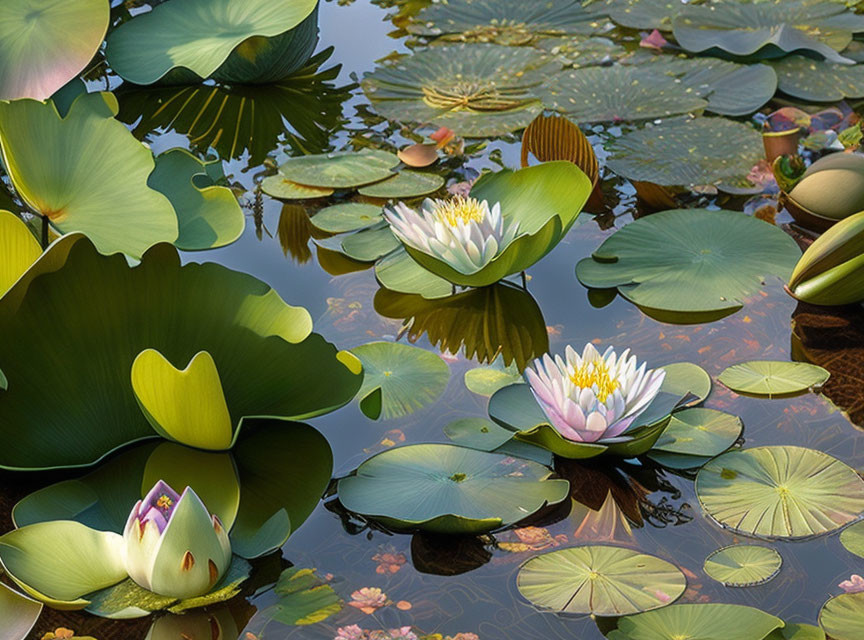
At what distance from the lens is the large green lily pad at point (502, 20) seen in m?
3.85

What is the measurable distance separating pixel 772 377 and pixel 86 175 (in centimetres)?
144

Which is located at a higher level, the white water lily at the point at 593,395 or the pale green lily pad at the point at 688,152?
the pale green lily pad at the point at 688,152

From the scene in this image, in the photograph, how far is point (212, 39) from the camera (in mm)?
3316

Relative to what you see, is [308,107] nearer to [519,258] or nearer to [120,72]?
[120,72]

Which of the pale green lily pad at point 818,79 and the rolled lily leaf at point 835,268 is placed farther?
the pale green lily pad at point 818,79

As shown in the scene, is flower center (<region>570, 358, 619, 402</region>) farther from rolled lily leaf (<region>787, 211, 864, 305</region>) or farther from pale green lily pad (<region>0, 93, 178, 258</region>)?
pale green lily pad (<region>0, 93, 178, 258</region>)

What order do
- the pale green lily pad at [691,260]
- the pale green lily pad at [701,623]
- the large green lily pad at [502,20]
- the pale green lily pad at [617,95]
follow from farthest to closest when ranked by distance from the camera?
the large green lily pad at [502,20], the pale green lily pad at [617,95], the pale green lily pad at [691,260], the pale green lily pad at [701,623]

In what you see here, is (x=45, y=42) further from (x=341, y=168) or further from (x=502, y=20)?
(x=502, y=20)

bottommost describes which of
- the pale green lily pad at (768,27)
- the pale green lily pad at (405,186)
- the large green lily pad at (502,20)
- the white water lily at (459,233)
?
the white water lily at (459,233)

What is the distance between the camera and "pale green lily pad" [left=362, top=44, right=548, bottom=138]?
3.20 metres

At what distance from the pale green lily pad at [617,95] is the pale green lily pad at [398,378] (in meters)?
1.33

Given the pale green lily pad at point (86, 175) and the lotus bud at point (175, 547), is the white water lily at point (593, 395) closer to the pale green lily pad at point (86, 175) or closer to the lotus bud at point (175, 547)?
the lotus bud at point (175, 547)

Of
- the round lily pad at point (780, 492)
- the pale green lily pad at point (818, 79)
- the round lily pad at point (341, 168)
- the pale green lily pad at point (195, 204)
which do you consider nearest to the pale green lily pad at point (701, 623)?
the round lily pad at point (780, 492)

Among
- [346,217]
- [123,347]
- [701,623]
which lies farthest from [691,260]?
[123,347]
